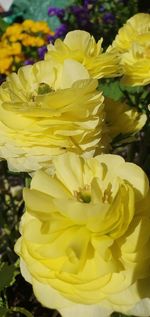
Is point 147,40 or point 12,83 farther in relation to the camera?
point 147,40

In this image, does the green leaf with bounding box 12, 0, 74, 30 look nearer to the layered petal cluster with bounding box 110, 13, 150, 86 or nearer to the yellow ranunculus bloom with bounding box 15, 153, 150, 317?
the layered petal cluster with bounding box 110, 13, 150, 86

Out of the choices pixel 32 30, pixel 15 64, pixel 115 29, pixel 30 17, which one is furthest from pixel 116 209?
pixel 30 17

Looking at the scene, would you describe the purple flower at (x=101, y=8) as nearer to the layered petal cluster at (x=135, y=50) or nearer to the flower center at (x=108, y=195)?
the layered petal cluster at (x=135, y=50)

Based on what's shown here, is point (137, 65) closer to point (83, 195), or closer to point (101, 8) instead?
point (83, 195)

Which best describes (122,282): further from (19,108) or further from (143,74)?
(143,74)

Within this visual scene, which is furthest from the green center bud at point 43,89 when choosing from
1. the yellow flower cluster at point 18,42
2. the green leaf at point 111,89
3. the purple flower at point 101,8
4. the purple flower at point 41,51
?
the purple flower at point 101,8

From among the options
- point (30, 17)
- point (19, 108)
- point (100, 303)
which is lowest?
point (30, 17)

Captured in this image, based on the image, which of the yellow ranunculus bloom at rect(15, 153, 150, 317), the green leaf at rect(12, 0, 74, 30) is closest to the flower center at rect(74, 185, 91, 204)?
the yellow ranunculus bloom at rect(15, 153, 150, 317)
